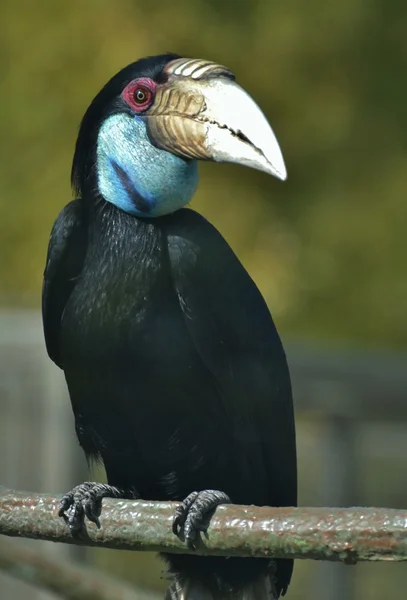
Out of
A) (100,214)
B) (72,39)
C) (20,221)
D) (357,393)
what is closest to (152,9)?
(72,39)

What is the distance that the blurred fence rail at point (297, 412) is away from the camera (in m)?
2.32

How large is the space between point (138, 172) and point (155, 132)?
0.16 feet

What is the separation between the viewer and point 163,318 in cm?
142

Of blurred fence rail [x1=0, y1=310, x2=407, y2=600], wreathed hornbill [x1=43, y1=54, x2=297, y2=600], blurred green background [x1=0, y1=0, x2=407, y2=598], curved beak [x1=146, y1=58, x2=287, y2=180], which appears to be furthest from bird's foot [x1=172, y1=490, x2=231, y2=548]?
blurred green background [x1=0, y1=0, x2=407, y2=598]

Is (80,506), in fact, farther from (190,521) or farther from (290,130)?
(290,130)

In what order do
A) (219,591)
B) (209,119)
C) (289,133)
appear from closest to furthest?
(209,119) < (219,591) < (289,133)

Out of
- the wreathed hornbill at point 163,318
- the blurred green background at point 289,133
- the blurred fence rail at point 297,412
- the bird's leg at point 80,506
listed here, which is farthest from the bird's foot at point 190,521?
the blurred green background at point 289,133

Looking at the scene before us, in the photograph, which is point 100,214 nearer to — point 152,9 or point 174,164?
point 174,164

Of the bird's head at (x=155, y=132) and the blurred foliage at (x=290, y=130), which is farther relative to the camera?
the blurred foliage at (x=290, y=130)

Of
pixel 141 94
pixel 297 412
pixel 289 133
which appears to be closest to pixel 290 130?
pixel 289 133

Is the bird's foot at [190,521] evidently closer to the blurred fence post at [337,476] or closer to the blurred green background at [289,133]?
the blurred fence post at [337,476]

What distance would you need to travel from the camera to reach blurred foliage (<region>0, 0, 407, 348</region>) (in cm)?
314

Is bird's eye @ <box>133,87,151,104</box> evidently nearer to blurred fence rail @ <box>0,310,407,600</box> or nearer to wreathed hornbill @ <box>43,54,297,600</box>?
wreathed hornbill @ <box>43,54,297,600</box>

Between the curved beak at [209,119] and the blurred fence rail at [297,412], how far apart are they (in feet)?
3.32
